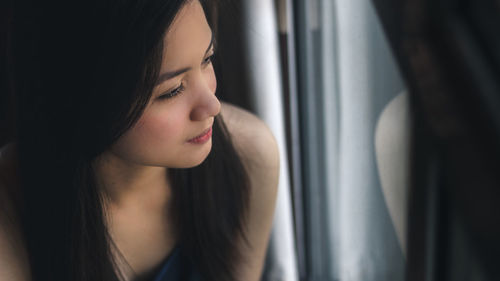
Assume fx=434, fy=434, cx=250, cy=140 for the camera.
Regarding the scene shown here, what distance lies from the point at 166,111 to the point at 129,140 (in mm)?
49

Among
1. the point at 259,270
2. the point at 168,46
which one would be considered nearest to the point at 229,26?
the point at 168,46

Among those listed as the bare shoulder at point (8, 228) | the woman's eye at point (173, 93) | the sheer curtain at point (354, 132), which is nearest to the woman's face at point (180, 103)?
the woman's eye at point (173, 93)

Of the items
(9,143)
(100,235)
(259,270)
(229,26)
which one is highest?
(229,26)

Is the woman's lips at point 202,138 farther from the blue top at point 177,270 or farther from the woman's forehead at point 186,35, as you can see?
the blue top at point 177,270

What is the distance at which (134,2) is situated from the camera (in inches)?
13.7

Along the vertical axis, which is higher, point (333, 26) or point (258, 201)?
point (333, 26)

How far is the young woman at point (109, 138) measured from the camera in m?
0.36

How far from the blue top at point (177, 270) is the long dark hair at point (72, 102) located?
8 centimetres

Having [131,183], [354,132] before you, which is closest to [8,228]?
[131,183]

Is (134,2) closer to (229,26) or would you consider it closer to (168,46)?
(168,46)

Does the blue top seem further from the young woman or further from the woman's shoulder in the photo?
the woman's shoulder

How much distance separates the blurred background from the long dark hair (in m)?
0.14

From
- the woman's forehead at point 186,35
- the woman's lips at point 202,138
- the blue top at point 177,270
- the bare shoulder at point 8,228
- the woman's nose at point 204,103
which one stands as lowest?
the blue top at point 177,270

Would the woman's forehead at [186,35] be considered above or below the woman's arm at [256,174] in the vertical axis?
above
